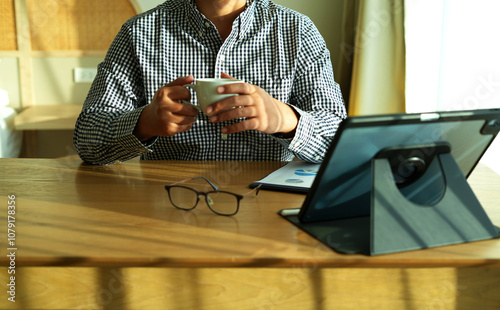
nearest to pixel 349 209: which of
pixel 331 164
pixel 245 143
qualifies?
pixel 331 164

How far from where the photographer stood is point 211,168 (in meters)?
1.24

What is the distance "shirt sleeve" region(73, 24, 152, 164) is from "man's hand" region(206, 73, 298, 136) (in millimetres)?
263

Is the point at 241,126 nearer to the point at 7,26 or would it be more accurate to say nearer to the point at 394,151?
the point at 394,151

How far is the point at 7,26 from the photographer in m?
3.03

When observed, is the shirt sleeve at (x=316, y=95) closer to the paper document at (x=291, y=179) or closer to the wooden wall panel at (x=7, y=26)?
the paper document at (x=291, y=179)

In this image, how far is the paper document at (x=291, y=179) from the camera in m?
1.04

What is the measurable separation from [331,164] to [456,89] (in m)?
1.27

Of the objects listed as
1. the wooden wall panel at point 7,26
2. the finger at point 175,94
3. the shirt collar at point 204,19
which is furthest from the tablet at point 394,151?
the wooden wall panel at point 7,26

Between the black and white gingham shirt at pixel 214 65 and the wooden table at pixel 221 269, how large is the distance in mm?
597

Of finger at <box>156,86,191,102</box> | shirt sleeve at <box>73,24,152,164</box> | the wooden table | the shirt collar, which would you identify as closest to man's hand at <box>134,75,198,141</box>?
finger at <box>156,86,191,102</box>

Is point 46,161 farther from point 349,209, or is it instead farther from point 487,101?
point 487,101

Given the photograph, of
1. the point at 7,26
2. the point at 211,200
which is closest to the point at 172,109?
the point at 211,200

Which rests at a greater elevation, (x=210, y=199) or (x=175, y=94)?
(x=175, y=94)

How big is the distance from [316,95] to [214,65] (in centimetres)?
29
